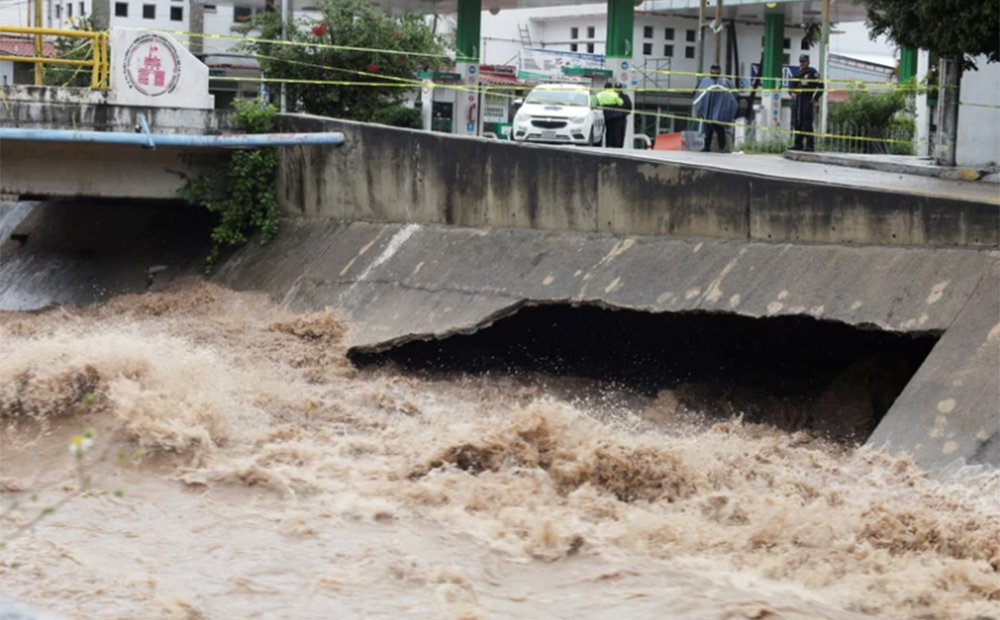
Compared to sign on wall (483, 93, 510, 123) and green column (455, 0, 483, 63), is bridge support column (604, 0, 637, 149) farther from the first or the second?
sign on wall (483, 93, 510, 123)

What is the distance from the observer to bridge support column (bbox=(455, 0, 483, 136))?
3344 cm

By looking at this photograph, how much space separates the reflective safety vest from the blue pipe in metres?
7.62

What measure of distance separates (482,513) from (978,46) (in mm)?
9543

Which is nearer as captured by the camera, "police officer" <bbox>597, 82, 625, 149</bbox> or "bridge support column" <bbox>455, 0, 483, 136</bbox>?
"police officer" <bbox>597, 82, 625, 149</bbox>

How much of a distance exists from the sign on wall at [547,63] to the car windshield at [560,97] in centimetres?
1657

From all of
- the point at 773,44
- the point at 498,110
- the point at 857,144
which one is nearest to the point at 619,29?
the point at 857,144

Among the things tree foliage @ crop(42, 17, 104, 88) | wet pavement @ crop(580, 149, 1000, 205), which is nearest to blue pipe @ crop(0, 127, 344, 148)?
wet pavement @ crop(580, 149, 1000, 205)

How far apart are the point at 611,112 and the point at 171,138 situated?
9.00 metres

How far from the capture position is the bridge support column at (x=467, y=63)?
33.4m

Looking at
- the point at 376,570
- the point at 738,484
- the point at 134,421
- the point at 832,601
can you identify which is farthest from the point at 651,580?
the point at 134,421

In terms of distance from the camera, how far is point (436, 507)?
8516 millimetres

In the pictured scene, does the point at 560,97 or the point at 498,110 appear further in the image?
the point at 498,110

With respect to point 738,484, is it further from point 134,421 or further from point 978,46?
point 978,46

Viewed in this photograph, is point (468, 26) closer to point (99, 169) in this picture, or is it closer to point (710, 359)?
point (99, 169)
